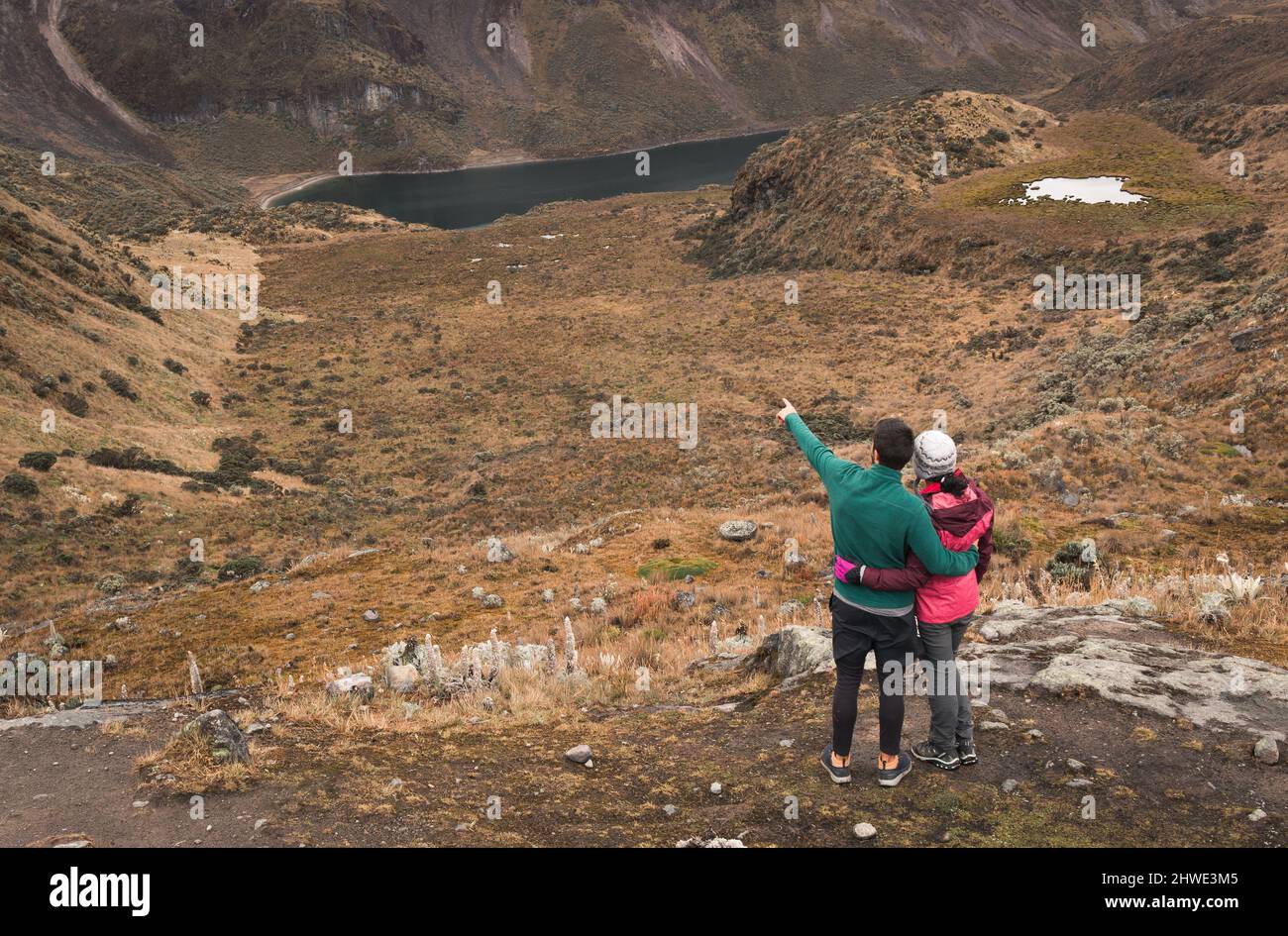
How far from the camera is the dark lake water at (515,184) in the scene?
133 metres

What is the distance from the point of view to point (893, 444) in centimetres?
542

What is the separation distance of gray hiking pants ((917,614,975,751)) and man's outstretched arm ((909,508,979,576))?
59 centimetres

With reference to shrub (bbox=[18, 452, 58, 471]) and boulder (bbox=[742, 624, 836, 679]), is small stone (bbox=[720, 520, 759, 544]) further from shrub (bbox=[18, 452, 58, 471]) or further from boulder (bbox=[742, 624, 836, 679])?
shrub (bbox=[18, 452, 58, 471])

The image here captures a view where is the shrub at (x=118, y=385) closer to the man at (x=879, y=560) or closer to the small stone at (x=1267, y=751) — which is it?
the man at (x=879, y=560)

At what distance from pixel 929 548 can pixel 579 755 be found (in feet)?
12.4

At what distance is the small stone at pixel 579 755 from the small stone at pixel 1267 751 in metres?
5.16

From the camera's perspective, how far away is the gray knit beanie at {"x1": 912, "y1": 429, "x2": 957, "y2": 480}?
5719mm

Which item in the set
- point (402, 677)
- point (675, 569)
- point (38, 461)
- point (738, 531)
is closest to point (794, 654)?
point (402, 677)

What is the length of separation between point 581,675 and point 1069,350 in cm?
3157

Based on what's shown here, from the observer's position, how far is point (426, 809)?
623cm

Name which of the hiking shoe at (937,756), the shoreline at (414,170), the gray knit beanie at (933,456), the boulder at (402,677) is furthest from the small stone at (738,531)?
the shoreline at (414,170)

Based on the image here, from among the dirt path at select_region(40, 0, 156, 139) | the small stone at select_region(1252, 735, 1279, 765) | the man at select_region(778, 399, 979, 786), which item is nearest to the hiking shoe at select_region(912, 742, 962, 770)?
the man at select_region(778, 399, 979, 786)

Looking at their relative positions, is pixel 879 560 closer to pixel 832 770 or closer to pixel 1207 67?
pixel 832 770

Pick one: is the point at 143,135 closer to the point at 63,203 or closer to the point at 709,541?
the point at 63,203
